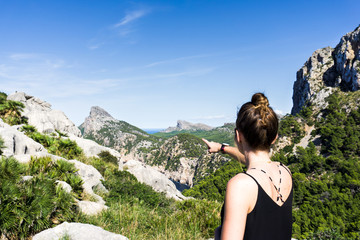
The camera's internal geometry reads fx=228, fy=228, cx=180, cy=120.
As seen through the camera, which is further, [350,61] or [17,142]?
[350,61]

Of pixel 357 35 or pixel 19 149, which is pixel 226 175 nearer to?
pixel 19 149

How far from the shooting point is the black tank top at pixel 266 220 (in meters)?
1.50

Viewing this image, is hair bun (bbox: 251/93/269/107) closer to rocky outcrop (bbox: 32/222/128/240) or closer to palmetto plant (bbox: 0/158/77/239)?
rocky outcrop (bbox: 32/222/128/240)

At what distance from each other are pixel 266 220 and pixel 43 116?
31.7 meters

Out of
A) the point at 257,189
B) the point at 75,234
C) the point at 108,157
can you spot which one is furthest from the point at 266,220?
the point at 108,157

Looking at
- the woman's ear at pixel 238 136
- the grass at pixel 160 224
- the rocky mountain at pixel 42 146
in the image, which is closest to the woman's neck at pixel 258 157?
the woman's ear at pixel 238 136

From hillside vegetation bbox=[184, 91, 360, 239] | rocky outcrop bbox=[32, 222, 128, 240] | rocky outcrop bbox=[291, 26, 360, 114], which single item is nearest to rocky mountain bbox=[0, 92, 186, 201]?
rocky outcrop bbox=[32, 222, 128, 240]

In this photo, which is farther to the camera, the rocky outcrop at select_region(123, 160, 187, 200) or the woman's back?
the rocky outcrop at select_region(123, 160, 187, 200)

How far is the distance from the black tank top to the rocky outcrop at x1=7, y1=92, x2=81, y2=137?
2860 cm

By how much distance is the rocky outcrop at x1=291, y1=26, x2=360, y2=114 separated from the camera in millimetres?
85938

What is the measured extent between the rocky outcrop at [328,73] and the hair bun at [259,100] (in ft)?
311

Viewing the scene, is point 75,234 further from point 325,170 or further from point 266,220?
point 325,170

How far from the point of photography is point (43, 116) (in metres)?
28.1

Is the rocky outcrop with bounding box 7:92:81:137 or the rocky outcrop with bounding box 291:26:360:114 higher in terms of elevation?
the rocky outcrop with bounding box 291:26:360:114
